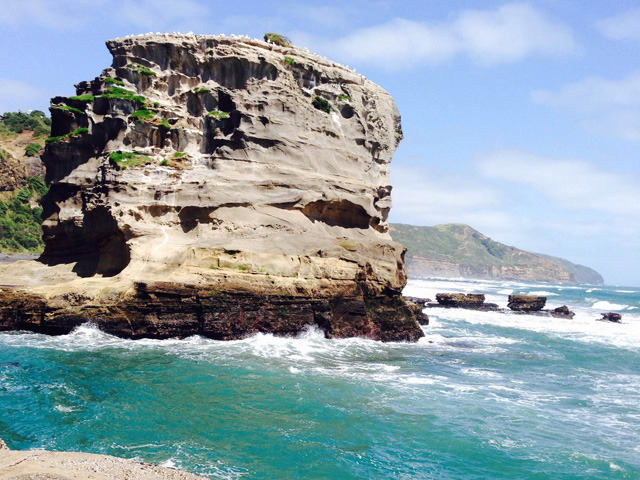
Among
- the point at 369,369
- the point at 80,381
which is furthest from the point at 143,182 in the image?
the point at 369,369

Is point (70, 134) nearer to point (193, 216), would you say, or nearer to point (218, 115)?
point (218, 115)

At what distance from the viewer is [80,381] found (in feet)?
46.2

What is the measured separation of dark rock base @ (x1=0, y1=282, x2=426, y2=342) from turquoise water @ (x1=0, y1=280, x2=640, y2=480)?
501 mm

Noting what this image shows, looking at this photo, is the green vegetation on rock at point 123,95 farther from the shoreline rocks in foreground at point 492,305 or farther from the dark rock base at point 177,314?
the shoreline rocks in foreground at point 492,305

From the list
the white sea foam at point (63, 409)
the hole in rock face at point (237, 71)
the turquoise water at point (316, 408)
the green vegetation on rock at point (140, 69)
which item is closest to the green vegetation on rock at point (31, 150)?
the green vegetation on rock at point (140, 69)

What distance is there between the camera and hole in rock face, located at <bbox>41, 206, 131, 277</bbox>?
22578 mm

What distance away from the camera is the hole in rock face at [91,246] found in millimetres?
22578

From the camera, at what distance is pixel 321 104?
1083 inches

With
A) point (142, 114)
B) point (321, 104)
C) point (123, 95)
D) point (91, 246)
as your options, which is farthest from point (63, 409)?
point (321, 104)

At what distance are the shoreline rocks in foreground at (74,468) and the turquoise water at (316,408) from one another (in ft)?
3.32

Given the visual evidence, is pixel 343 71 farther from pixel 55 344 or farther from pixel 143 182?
pixel 55 344

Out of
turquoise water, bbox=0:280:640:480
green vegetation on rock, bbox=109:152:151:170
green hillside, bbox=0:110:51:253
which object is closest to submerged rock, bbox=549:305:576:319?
turquoise water, bbox=0:280:640:480

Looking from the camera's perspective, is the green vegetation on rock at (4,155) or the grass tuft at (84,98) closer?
the grass tuft at (84,98)

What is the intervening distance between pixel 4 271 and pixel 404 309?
18.3 m
